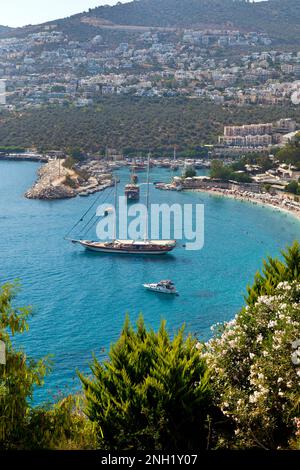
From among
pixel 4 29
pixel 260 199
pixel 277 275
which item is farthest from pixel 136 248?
pixel 4 29

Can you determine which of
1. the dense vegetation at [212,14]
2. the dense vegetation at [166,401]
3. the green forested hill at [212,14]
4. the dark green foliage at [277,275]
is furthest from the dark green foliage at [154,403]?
the green forested hill at [212,14]

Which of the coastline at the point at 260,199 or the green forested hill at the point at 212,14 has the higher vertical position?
the green forested hill at the point at 212,14

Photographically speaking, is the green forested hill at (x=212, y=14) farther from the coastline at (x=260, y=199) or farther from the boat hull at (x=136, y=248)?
the boat hull at (x=136, y=248)

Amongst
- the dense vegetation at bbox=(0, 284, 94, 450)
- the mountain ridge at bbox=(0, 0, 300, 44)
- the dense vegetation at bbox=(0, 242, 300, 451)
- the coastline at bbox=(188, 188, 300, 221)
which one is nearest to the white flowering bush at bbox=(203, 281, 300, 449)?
the dense vegetation at bbox=(0, 242, 300, 451)

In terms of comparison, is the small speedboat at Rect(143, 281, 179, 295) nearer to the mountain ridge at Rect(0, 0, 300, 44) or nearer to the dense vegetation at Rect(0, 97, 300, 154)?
the dense vegetation at Rect(0, 97, 300, 154)

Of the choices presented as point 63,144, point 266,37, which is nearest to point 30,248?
point 63,144
